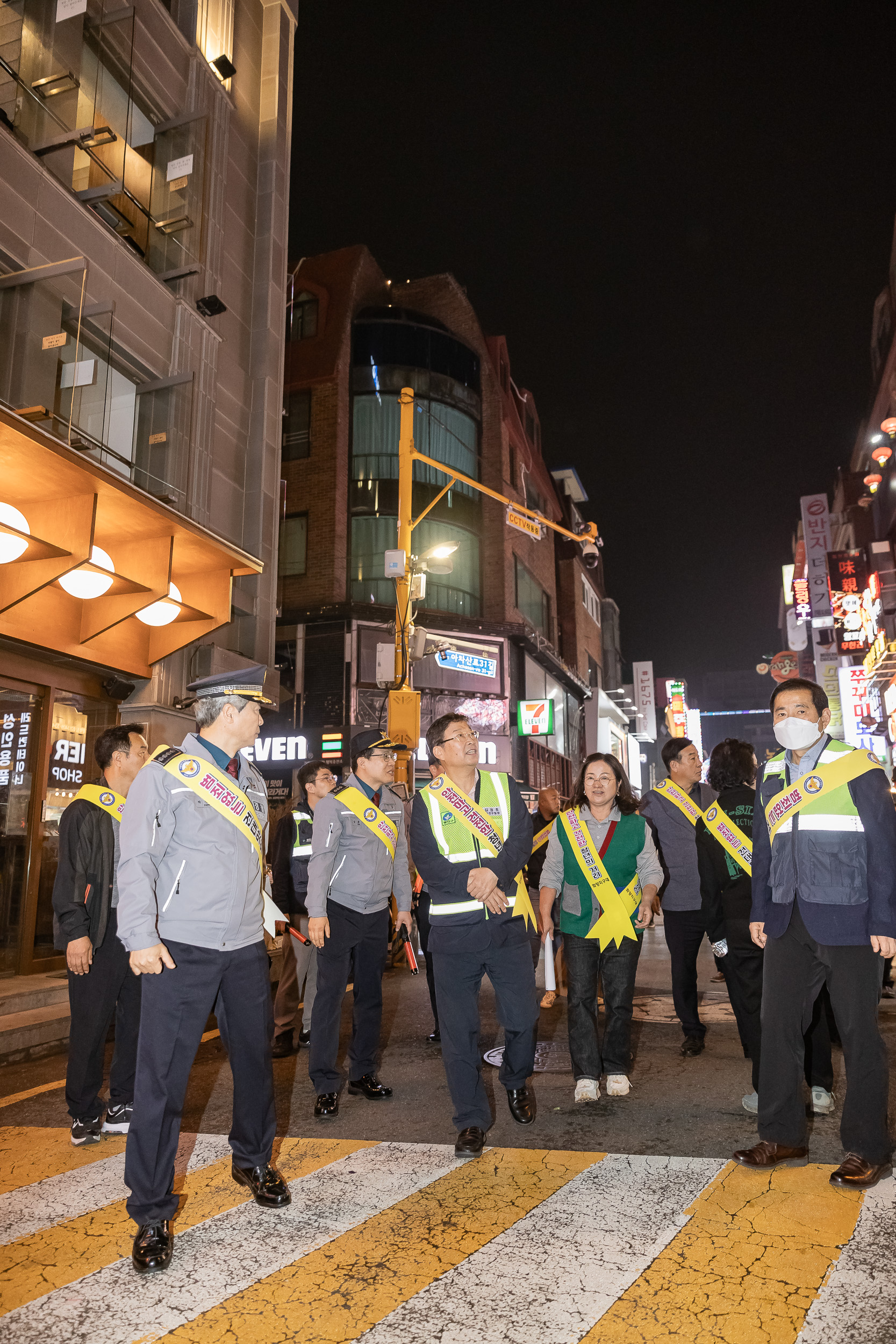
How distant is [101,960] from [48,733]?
6338mm

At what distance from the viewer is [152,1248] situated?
3.23 m

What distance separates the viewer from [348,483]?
27.8 m

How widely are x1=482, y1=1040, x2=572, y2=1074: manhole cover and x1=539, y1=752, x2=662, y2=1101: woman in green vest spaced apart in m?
0.49

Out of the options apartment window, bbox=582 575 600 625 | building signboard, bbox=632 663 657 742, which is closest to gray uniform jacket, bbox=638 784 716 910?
apartment window, bbox=582 575 600 625

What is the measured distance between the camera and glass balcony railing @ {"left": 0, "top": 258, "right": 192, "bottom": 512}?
10492 millimetres

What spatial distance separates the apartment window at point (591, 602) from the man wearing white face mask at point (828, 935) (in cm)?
4095

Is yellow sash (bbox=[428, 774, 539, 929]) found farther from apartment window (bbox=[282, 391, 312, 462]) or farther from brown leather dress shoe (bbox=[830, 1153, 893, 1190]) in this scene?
apartment window (bbox=[282, 391, 312, 462])

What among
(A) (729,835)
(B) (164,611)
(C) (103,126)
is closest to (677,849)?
(A) (729,835)

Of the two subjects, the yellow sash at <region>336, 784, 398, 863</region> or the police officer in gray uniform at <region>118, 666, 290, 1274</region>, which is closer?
the police officer in gray uniform at <region>118, 666, 290, 1274</region>

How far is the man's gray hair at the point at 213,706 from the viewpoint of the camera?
4062 millimetres

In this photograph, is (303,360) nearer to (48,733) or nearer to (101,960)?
(48,733)

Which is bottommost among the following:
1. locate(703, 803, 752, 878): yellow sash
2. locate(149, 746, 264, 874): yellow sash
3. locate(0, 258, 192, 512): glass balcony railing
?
locate(703, 803, 752, 878): yellow sash

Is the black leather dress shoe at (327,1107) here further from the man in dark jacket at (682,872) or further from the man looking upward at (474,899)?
the man in dark jacket at (682,872)

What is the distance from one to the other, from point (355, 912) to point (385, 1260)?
252 cm
